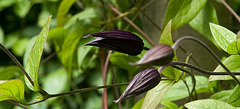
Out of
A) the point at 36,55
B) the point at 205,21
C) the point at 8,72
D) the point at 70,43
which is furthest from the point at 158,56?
the point at 8,72

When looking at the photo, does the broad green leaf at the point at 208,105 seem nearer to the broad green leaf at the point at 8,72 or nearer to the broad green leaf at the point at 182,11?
the broad green leaf at the point at 182,11

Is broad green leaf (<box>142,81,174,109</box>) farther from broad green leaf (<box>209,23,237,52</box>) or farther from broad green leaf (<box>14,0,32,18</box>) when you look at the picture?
broad green leaf (<box>14,0,32,18</box>)

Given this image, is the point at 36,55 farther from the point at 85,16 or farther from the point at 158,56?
the point at 85,16

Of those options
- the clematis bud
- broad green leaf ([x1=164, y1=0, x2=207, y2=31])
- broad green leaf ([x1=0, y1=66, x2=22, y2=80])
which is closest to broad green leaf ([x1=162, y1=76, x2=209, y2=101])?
broad green leaf ([x1=164, y1=0, x2=207, y2=31])

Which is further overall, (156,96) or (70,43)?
(70,43)

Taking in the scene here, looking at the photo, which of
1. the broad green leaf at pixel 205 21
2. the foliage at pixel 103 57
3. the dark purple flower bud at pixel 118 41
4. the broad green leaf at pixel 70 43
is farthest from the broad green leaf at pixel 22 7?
the dark purple flower bud at pixel 118 41

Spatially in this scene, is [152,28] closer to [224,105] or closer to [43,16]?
[224,105]
